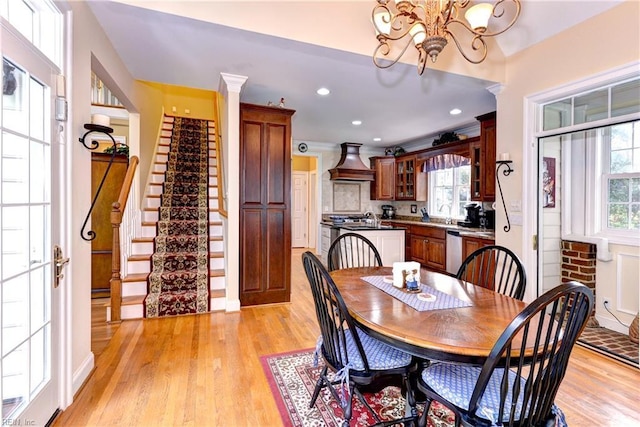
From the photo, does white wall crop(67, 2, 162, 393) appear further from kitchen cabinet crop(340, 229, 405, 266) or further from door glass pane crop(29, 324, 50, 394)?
kitchen cabinet crop(340, 229, 405, 266)

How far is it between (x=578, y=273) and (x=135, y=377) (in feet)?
13.8

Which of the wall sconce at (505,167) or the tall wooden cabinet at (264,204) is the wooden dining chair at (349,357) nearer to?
the tall wooden cabinet at (264,204)

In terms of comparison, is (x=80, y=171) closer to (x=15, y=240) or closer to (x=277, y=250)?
(x=15, y=240)

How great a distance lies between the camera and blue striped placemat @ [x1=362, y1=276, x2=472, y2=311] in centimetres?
156

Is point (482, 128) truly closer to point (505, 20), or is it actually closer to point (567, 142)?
point (567, 142)

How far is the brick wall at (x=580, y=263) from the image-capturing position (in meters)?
3.18

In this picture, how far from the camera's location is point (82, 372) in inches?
80.7

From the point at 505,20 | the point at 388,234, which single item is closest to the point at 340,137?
the point at 388,234

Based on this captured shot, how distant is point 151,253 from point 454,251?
14.5 feet

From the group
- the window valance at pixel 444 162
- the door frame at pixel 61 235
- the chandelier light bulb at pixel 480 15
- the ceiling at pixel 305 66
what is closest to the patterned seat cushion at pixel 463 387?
the chandelier light bulb at pixel 480 15

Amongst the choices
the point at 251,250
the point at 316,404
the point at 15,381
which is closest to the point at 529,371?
the point at 316,404

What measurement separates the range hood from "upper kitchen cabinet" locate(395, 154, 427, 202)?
60 centimetres

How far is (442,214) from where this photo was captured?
20.2 feet

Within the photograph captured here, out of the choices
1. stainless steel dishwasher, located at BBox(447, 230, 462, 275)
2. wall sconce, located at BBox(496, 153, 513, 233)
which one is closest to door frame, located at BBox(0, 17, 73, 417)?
wall sconce, located at BBox(496, 153, 513, 233)
